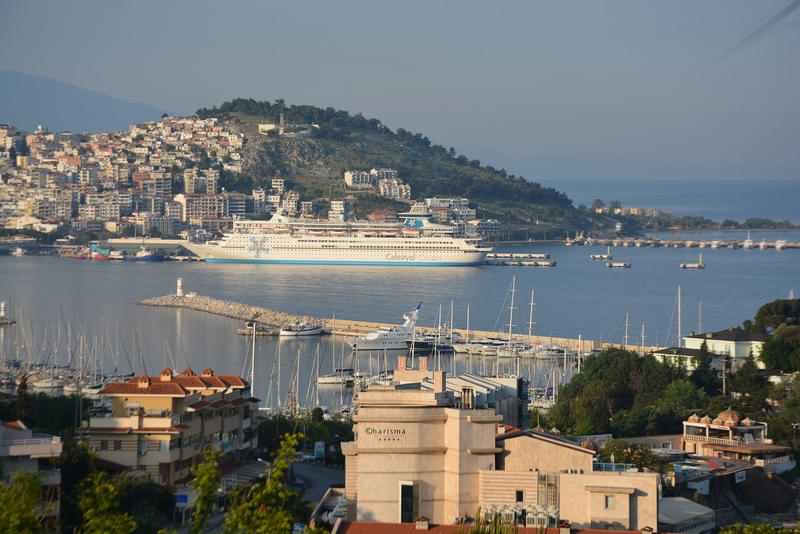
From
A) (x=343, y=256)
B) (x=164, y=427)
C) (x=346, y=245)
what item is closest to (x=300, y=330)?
(x=164, y=427)

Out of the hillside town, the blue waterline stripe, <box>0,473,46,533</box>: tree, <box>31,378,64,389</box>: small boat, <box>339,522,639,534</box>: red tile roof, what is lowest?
<box>31,378,64,389</box>: small boat

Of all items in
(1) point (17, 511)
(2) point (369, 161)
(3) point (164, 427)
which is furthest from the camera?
(2) point (369, 161)

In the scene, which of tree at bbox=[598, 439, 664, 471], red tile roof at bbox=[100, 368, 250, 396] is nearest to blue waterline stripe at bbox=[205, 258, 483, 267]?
red tile roof at bbox=[100, 368, 250, 396]

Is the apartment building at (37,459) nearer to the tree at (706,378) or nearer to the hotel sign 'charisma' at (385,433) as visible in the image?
the hotel sign 'charisma' at (385,433)

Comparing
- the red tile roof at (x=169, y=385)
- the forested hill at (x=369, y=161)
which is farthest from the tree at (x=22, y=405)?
the forested hill at (x=369, y=161)

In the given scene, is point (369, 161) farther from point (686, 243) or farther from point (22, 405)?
point (22, 405)

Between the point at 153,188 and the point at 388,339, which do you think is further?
the point at 153,188

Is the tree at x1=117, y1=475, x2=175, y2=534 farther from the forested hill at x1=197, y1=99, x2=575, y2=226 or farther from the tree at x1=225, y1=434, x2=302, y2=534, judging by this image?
the forested hill at x1=197, y1=99, x2=575, y2=226
